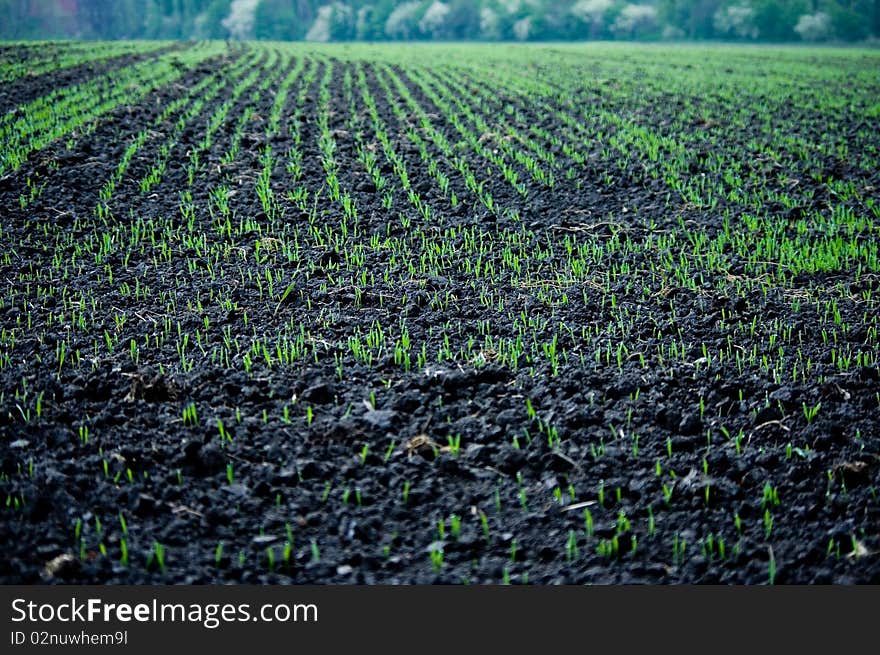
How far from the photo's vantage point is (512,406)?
3598mm

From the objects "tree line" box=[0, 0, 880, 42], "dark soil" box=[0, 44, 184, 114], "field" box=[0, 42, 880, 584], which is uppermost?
"tree line" box=[0, 0, 880, 42]

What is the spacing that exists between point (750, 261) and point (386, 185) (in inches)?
147

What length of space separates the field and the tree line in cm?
2537

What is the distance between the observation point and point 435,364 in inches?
158

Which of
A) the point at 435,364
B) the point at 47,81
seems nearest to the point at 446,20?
the point at 47,81

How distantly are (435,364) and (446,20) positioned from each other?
53.5 metres

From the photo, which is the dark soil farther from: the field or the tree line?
the tree line

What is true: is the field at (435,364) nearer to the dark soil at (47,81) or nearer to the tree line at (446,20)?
the dark soil at (47,81)

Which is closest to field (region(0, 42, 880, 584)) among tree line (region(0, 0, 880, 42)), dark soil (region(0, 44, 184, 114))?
dark soil (region(0, 44, 184, 114))

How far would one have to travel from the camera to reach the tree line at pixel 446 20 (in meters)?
32.8

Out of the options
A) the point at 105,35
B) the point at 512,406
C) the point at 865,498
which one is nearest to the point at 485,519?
the point at 512,406

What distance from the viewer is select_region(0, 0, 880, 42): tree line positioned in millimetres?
32781

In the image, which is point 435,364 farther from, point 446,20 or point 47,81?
point 446,20

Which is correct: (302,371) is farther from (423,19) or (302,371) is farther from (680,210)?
(423,19)
